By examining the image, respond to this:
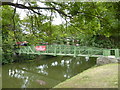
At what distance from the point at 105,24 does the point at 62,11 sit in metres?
0.66

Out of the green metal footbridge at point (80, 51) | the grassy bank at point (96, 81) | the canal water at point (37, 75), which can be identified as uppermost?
the green metal footbridge at point (80, 51)

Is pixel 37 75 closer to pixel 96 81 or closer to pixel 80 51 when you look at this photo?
pixel 80 51

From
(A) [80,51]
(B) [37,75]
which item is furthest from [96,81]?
(B) [37,75]

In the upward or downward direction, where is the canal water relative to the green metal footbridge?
downward

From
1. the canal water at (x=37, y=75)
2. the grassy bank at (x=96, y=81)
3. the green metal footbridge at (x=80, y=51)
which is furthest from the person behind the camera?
the green metal footbridge at (x=80, y=51)

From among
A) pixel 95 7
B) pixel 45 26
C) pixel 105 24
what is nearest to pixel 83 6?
pixel 95 7

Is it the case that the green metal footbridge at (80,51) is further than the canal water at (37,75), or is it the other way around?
the green metal footbridge at (80,51)

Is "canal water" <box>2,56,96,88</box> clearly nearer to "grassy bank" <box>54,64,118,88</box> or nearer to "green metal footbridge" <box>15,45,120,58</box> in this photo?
"green metal footbridge" <box>15,45,120,58</box>

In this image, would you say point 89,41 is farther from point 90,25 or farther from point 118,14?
point 118,14

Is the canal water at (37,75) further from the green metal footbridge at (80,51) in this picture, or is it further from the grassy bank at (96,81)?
the grassy bank at (96,81)

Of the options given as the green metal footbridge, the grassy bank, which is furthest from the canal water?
the grassy bank

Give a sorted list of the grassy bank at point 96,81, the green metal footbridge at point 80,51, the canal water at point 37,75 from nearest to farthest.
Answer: the grassy bank at point 96,81 → the canal water at point 37,75 → the green metal footbridge at point 80,51

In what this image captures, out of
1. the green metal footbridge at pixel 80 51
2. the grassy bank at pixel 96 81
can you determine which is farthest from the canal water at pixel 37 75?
the grassy bank at pixel 96 81

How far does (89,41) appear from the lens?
9.12m
